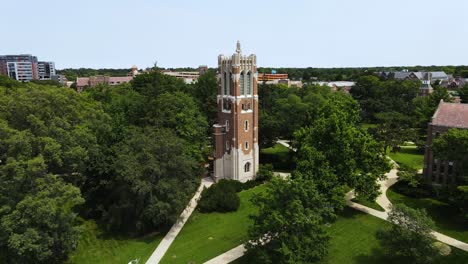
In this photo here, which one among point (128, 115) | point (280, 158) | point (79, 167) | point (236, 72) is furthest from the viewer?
point (280, 158)

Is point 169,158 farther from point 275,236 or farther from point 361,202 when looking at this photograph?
point 361,202

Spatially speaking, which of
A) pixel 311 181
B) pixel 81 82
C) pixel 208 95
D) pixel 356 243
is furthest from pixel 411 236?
pixel 81 82

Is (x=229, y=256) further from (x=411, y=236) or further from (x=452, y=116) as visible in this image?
(x=452, y=116)

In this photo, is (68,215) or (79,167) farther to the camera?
(79,167)

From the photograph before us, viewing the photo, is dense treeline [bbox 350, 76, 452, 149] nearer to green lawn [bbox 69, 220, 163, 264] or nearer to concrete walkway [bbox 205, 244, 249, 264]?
concrete walkway [bbox 205, 244, 249, 264]

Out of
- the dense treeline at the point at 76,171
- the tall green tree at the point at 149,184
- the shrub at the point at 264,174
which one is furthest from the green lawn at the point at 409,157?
the tall green tree at the point at 149,184

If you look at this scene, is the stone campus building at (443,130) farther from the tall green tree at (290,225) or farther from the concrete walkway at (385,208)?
the tall green tree at (290,225)

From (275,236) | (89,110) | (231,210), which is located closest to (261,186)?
(231,210)
